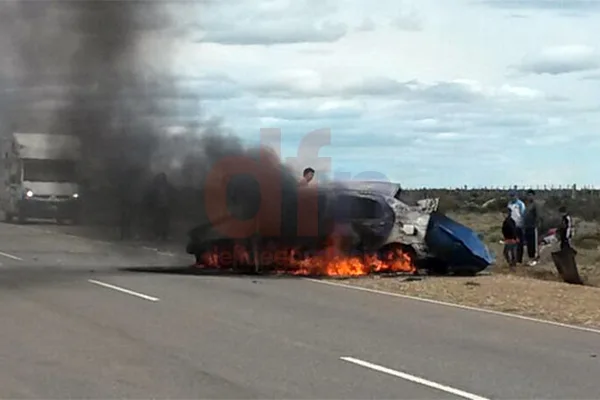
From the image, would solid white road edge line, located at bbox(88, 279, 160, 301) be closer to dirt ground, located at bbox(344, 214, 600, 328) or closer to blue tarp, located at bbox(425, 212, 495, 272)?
dirt ground, located at bbox(344, 214, 600, 328)

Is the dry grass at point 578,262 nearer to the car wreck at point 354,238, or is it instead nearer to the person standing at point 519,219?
the person standing at point 519,219

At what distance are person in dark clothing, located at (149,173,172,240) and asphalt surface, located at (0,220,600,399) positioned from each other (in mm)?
3090

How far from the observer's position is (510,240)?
78.6 ft

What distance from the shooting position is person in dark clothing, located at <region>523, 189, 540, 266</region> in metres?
24.4

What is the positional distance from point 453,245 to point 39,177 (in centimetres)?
1637

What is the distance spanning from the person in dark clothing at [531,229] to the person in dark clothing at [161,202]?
7.98m

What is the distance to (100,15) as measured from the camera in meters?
19.2

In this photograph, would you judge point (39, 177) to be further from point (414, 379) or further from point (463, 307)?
point (414, 379)

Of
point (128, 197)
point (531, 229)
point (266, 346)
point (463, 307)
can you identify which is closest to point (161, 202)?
point (128, 197)

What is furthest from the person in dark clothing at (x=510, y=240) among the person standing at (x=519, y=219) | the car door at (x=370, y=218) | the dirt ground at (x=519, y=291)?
the car door at (x=370, y=218)

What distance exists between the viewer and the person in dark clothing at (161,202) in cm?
2122

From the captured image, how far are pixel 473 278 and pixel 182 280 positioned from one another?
5325 mm

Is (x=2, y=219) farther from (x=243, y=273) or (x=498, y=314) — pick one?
(x=498, y=314)

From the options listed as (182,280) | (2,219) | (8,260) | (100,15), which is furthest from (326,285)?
(2,219)
